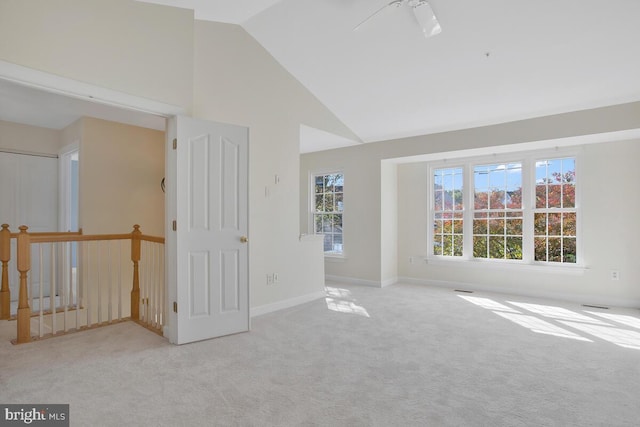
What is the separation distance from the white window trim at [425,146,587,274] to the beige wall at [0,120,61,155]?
19.8 ft

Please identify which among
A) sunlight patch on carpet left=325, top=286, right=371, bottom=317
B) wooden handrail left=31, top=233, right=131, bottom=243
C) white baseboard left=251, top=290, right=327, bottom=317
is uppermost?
wooden handrail left=31, top=233, right=131, bottom=243

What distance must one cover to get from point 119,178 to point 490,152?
544 cm

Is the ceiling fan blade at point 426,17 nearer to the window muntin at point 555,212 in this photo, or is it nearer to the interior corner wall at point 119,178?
the window muntin at point 555,212

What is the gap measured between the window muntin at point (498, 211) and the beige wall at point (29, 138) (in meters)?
6.66

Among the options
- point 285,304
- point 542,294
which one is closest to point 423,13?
point 285,304

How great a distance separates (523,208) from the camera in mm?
5285

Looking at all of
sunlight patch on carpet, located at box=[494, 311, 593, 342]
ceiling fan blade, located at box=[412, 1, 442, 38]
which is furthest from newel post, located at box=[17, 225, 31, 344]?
sunlight patch on carpet, located at box=[494, 311, 593, 342]

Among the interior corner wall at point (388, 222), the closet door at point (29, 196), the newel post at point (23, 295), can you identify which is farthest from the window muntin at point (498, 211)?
the closet door at point (29, 196)

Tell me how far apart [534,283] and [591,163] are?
1.83 metres

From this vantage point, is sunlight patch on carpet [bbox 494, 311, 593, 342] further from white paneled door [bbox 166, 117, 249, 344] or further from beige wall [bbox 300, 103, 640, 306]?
white paneled door [bbox 166, 117, 249, 344]

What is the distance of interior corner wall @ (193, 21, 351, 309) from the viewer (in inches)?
151

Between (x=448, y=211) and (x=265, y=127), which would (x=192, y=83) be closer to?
(x=265, y=127)

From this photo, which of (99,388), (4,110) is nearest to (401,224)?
(99,388)

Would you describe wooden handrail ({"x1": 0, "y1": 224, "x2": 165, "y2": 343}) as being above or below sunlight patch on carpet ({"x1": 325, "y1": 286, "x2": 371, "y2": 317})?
above
